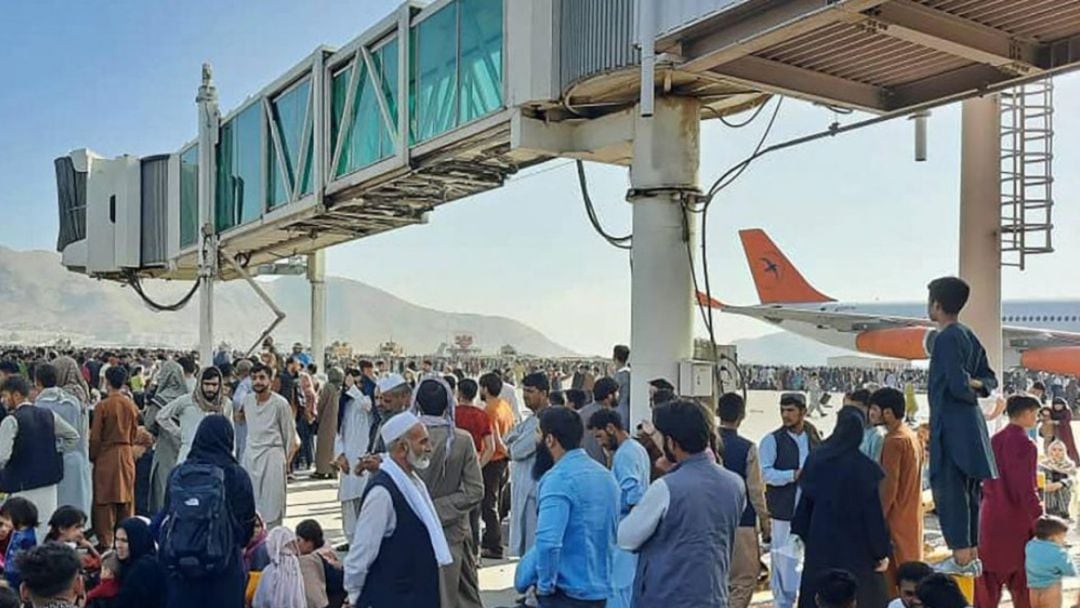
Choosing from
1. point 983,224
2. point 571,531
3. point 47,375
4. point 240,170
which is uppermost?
point 240,170

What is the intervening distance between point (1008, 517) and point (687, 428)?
331 centimetres

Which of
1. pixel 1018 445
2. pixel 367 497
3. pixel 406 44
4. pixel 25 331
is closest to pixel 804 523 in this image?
pixel 1018 445

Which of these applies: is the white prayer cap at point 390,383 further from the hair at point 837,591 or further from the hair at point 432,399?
the hair at point 837,591

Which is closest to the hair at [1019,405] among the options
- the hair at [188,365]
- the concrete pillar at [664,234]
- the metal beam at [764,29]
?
the concrete pillar at [664,234]

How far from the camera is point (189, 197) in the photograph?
1769 cm

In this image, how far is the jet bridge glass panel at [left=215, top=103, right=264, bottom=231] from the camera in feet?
48.4

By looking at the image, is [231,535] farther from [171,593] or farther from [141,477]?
[141,477]

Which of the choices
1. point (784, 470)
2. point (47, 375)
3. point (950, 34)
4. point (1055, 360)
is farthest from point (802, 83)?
point (1055, 360)

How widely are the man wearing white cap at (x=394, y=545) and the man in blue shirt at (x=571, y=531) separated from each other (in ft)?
1.47

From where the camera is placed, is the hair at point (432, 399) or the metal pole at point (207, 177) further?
the metal pole at point (207, 177)

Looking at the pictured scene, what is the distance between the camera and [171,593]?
15.7 feet

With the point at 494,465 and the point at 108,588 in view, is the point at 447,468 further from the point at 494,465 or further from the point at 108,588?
the point at 494,465

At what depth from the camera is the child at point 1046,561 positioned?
652 centimetres

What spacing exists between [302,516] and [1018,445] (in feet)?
25.2
